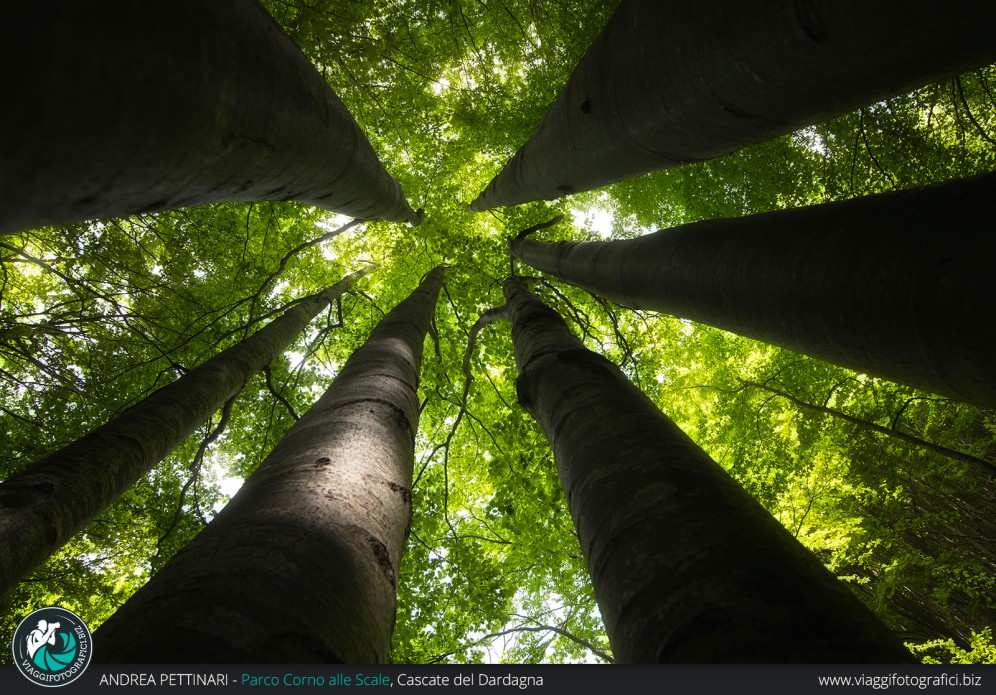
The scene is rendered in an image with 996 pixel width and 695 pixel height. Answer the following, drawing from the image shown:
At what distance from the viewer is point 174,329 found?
20.7ft

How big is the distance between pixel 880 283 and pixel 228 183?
172cm

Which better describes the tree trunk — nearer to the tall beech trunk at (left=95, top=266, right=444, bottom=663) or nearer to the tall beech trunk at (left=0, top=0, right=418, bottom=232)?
the tall beech trunk at (left=95, top=266, right=444, bottom=663)

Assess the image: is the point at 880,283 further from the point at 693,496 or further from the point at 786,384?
the point at 786,384

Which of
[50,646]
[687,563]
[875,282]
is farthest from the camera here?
[50,646]

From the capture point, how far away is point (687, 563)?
0.87m

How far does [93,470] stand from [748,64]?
12.2 feet

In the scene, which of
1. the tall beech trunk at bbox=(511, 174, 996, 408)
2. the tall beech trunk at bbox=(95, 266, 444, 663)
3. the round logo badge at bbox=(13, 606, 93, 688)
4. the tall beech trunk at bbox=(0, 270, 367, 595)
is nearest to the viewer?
the tall beech trunk at bbox=(95, 266, 444, 663)

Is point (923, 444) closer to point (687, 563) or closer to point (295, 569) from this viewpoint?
point (687, 563)

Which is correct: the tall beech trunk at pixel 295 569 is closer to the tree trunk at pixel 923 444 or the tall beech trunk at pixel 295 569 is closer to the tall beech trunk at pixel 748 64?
the tall beech trunk at pixel 748 64

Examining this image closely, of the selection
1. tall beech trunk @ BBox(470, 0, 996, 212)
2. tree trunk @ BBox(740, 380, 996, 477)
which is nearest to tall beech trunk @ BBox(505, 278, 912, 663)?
tall beech trunk @ BBox(470, 0, 996, 212)

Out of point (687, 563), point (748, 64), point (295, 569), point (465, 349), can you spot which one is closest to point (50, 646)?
point (295, 569)

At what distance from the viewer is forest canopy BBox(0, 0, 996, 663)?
5.36m

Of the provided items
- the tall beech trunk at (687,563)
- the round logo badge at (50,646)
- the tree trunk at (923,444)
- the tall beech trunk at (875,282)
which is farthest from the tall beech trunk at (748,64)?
the tree trunk at (923,444)

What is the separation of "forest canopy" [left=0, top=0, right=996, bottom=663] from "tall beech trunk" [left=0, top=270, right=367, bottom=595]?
0.70m
